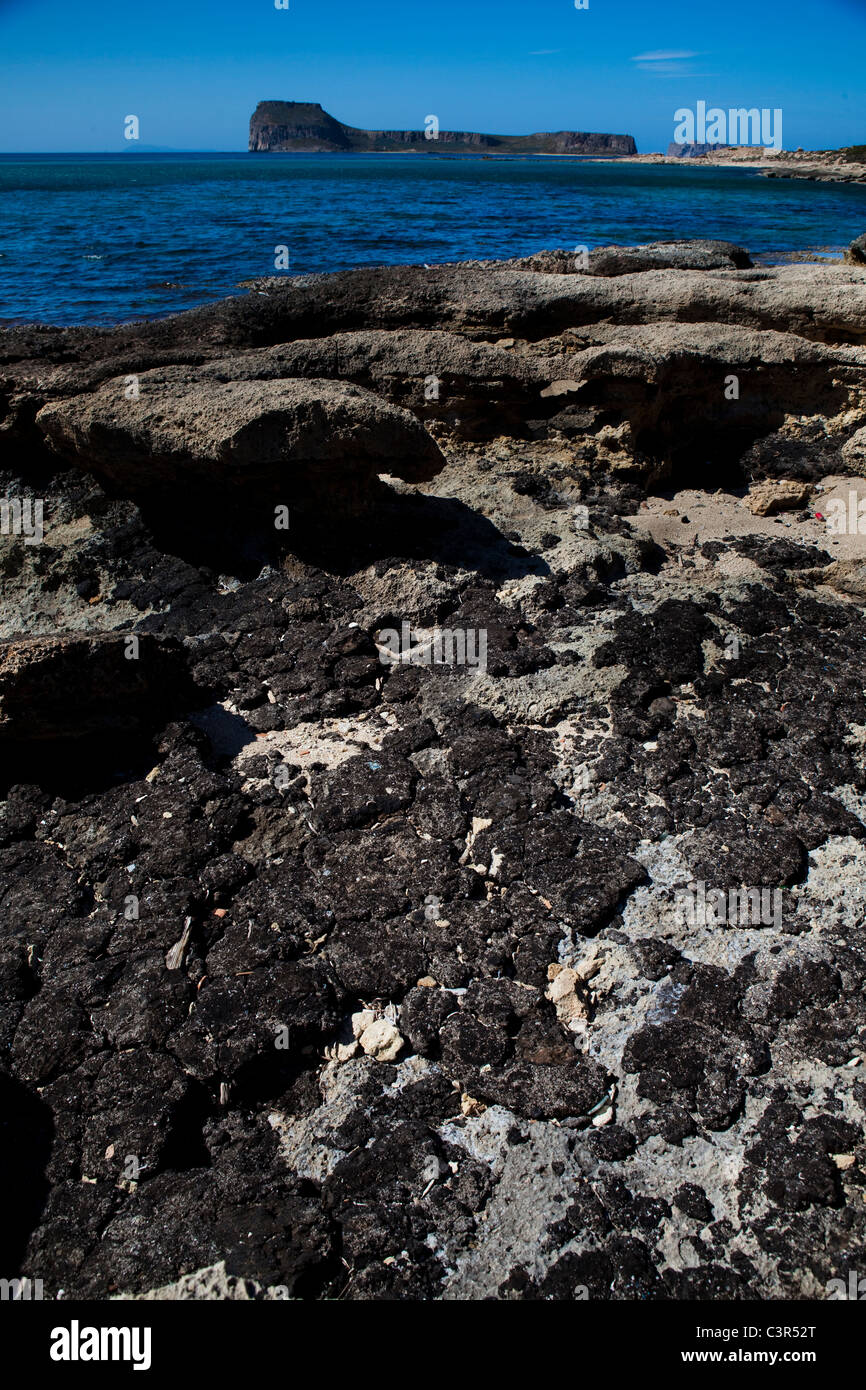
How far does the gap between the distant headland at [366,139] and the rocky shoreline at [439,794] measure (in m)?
180

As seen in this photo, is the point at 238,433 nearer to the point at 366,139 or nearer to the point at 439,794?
the point at 439,794

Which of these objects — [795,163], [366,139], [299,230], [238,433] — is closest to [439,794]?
[238,433]

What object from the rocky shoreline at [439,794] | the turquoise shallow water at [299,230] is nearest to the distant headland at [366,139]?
the turquoise shallow water at [299,230]

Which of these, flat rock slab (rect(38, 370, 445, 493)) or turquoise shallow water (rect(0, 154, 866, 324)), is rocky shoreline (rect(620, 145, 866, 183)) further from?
flat rock slab (rect(38, 370, 445, 493))

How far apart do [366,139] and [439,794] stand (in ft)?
649

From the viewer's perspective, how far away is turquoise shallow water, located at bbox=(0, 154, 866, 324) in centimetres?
1698

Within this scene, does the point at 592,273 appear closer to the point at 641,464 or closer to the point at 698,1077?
the point at 641,464

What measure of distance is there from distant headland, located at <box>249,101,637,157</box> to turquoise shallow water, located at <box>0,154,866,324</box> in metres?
136

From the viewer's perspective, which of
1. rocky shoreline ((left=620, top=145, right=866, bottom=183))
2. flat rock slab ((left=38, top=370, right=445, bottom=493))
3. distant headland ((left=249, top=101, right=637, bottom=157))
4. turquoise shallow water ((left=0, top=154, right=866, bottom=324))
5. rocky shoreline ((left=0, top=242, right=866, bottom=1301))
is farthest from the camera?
distant headland ((left=249, top=101, right=637, bottom=157))

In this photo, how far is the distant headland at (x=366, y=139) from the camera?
532 feet

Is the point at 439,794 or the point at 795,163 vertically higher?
the point at 795,163

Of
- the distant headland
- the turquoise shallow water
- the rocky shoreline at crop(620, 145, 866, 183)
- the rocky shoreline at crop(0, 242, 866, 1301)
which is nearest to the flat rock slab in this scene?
the rocky shoreline at crop(0, 242, 866, 1301)

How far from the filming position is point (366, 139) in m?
166
